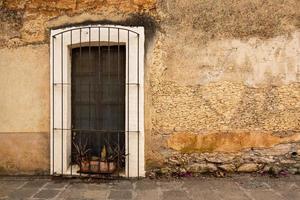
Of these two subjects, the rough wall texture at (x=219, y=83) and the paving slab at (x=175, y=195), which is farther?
the rough wall texture at (x=219, y=83)

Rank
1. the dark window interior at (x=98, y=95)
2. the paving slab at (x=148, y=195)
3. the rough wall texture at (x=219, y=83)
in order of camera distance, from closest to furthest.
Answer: the paving slab at (x=148, y=195) → the rough wall texture at (x=219, y=83) → the dark window interior at (x=98, y=95)

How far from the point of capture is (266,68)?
16.3 feet

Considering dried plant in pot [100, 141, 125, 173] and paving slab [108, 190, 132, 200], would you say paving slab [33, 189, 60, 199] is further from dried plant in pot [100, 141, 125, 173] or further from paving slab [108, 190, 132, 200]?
dried plant in pot [100, 141, 125, 173]

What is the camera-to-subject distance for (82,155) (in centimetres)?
514

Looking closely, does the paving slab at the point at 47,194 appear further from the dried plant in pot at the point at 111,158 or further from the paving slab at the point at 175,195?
the paving slab at the point at 175,195

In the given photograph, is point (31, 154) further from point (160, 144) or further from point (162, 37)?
point (162, 37)

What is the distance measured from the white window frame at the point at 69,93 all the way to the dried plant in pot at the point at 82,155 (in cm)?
14

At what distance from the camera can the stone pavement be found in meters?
4.16

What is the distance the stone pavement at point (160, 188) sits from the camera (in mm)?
4160

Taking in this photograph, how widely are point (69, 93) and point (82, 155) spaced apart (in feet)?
3.16

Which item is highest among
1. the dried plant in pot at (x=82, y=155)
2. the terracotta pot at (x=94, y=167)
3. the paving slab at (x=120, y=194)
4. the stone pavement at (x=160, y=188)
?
the dried plant in pot at (x=82, y=155)

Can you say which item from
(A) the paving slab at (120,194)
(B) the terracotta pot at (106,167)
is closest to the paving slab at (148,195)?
(A) the paving slab at (120,194)

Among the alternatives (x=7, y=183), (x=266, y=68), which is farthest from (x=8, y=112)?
(x=266, y=68)

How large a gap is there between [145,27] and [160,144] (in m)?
1.74
